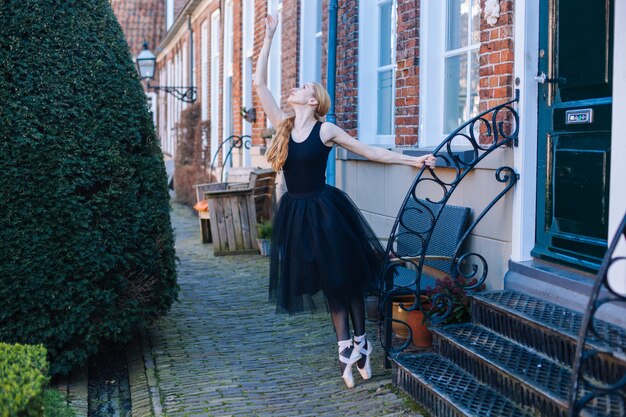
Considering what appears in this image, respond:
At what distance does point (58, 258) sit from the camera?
5.00 m

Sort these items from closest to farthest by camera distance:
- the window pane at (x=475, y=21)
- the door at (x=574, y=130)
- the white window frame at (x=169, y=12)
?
the door at (x=574, y=130)
the window pane at (x=475, y=21)
the white window frame at (x=169, y=12)

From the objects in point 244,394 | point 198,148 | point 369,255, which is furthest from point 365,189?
point 198,148

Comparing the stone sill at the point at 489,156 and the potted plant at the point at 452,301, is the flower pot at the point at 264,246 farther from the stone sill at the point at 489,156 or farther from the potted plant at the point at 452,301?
the potted plant at the point at 452,301

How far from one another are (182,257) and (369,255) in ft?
18.6

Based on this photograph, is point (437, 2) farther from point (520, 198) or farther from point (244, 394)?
point (244, 394)

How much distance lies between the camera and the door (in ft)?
14.6

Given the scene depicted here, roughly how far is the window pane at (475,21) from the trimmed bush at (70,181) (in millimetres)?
2422

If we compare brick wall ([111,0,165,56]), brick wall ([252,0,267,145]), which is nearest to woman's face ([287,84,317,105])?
brick wall ([252,0,267,145])

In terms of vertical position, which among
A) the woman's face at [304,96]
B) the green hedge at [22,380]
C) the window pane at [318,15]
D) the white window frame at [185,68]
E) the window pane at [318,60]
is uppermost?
the white window frame at [185,68]

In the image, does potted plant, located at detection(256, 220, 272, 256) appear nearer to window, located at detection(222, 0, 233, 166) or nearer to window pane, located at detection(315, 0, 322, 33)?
window pane, located at detection(315, 0, 322, 33)

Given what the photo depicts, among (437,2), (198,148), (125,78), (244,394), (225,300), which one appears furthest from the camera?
(198,148)

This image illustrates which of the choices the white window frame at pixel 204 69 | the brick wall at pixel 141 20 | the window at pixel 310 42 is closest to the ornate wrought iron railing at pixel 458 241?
the window at pixel 310 42

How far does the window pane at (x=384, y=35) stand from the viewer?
295 inches

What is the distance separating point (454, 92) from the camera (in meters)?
6.18
